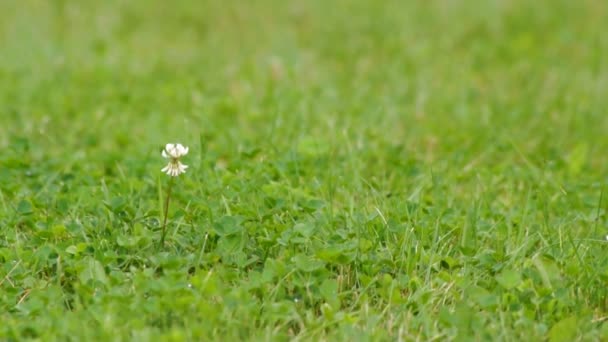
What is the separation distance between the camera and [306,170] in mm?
3926

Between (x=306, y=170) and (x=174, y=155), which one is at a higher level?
(x=174, y=155)

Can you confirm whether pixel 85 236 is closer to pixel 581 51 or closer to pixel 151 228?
pixel 151 228

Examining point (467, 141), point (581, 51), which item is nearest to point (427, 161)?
point (467, 141)

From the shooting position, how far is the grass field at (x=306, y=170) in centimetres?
270

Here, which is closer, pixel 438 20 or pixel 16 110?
pixel 16 110

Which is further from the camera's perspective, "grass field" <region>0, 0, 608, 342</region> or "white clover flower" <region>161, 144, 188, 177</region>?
"white clover flower" <region>161, 144, 188, 177</region>

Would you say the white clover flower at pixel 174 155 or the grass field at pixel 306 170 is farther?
the white clover flower at pixel 174 155

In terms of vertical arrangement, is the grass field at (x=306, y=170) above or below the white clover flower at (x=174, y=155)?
below

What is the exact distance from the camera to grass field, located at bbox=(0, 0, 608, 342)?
8.87ft

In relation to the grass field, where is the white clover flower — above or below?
above

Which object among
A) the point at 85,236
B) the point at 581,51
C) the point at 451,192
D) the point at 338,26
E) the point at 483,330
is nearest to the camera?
the point at 483,330

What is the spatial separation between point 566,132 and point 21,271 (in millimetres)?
3109

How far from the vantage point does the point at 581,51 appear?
20.3 feet

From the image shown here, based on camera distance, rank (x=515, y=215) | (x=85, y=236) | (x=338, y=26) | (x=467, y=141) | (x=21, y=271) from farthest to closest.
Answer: (x=338, y=26) < (x=467, y=141) < (x=515, y=215) < (x=85, y=236) < (x=21, y=271)
